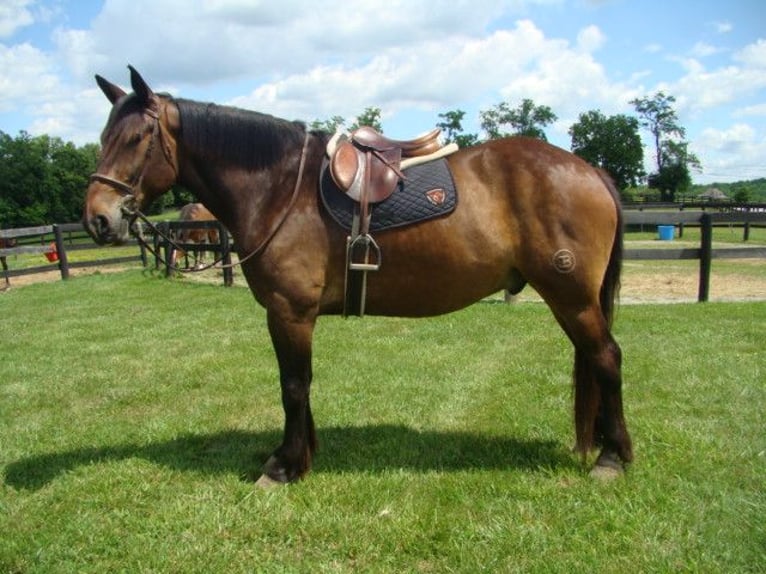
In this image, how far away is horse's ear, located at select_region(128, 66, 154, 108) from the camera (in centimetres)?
317

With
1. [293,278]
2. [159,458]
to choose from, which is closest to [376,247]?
[293,278]

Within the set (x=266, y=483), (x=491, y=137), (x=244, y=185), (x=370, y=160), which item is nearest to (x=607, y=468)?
(x=266, y=483)

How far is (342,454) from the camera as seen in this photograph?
12.9 feet

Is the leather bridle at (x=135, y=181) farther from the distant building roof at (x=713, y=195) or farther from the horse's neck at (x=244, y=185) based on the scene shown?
the distant building roof at (x=713, y=195)

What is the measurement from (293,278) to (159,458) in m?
1.69

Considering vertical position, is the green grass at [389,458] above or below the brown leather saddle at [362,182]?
below

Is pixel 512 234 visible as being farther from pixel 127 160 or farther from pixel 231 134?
pixel 127 160

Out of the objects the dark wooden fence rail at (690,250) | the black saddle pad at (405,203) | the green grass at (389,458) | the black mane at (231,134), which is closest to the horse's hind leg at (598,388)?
the green grass at (389,458)

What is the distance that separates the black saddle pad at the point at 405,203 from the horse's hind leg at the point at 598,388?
0.98m

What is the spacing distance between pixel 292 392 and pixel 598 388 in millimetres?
1899

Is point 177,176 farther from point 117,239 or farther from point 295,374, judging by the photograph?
point 295,374

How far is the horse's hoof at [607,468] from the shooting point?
3426mm


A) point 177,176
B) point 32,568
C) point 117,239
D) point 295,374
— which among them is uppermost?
point 177,176

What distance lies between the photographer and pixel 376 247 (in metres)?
3.38
